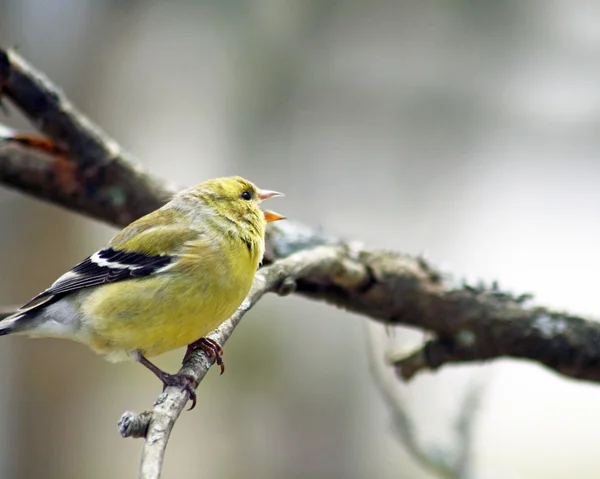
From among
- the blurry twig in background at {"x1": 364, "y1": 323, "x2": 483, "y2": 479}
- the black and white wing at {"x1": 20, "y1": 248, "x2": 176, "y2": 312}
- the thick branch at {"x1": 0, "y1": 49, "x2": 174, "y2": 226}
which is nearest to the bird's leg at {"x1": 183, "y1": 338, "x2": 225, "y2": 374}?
the black and white wing at {"x1": 20, "y1": 248, "x2": 176, "y2": 312}

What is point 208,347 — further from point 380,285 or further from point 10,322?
point 380,285

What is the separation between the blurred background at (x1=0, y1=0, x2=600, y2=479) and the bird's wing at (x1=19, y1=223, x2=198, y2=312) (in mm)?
2465

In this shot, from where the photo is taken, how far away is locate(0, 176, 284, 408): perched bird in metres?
1.62

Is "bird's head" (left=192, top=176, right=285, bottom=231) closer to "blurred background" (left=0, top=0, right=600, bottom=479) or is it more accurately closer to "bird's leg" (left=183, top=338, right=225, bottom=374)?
"bird's leg" (left=183, top=338, right=225, bottom=374)

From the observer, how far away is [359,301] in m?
2.22

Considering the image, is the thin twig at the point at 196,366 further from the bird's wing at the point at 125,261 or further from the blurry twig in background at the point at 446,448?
the blurry twig in background at the point at 446,448

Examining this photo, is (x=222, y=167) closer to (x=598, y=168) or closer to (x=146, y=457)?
(x=598, y=168)

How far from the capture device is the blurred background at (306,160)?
4398 millimetres

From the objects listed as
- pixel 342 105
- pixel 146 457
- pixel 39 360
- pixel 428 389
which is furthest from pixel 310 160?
pixel 146 457

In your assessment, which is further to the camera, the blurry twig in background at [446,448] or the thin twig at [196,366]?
the blurry twig in background at [446,448]

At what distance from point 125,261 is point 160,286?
0.61 ft

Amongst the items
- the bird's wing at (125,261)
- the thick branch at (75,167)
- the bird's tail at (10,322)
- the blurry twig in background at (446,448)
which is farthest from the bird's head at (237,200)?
the blurry twig in background at (446,448)

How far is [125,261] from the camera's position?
5.93 ft

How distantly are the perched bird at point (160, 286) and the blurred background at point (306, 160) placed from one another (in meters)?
2.40
